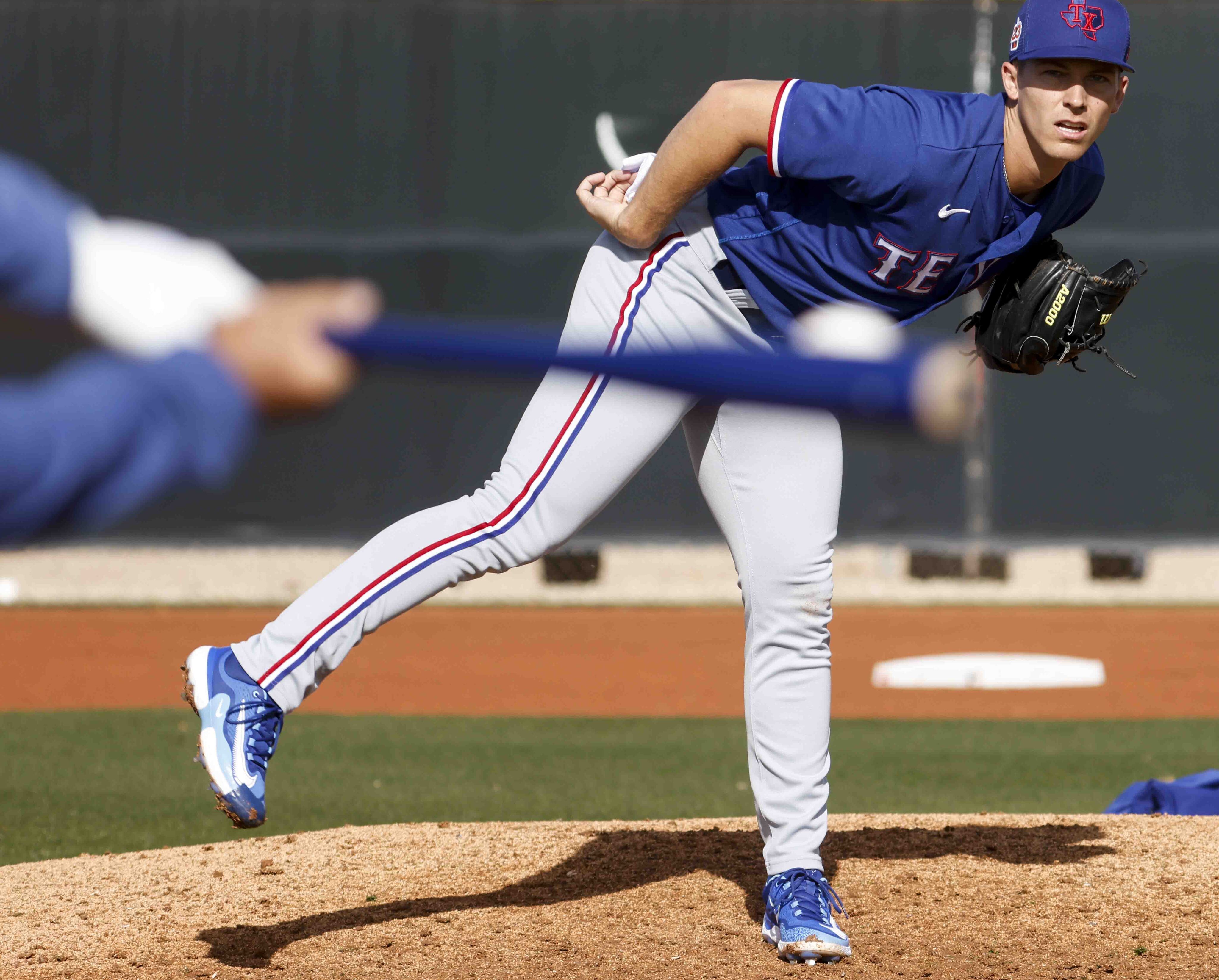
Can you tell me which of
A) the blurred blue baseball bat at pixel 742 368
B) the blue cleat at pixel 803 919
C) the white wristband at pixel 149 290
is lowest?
the blue cleat at pixel 803 919

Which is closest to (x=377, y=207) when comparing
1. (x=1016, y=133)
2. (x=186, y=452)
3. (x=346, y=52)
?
(x=346, y=52)

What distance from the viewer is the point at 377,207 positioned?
1158 centimetres

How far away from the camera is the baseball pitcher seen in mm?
2818

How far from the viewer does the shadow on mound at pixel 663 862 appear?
11.0 ft

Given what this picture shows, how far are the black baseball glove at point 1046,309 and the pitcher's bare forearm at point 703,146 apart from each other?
0.64 metres

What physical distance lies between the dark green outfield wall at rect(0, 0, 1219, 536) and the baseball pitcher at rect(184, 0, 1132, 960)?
318 inches

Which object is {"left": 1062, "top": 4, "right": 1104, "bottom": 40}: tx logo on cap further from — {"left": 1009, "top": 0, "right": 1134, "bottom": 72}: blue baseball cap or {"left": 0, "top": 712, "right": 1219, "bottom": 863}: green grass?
{"left": 0, "top": 712, "right": 1219, "bottom": 863}: green grass

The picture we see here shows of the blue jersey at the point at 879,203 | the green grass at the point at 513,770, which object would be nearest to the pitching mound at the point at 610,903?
the green grass at the point at 513,770

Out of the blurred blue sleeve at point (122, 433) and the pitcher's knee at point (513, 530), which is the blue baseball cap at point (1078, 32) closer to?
the pitcher's knee at point (513, 530)

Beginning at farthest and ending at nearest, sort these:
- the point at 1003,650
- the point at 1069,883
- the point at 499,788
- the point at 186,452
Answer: the point at 1003,650 < the point at 499,788 < the point at 1069,883 < the point at 186,452

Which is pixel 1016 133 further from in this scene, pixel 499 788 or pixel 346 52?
pixel 346 52

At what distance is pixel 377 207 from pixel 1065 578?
569cm

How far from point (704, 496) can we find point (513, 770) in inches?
124

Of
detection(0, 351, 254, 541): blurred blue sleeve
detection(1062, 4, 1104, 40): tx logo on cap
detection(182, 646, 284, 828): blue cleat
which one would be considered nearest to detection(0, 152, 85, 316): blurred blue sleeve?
detection(0, 351, 254, 541): blurred blue sleeve
